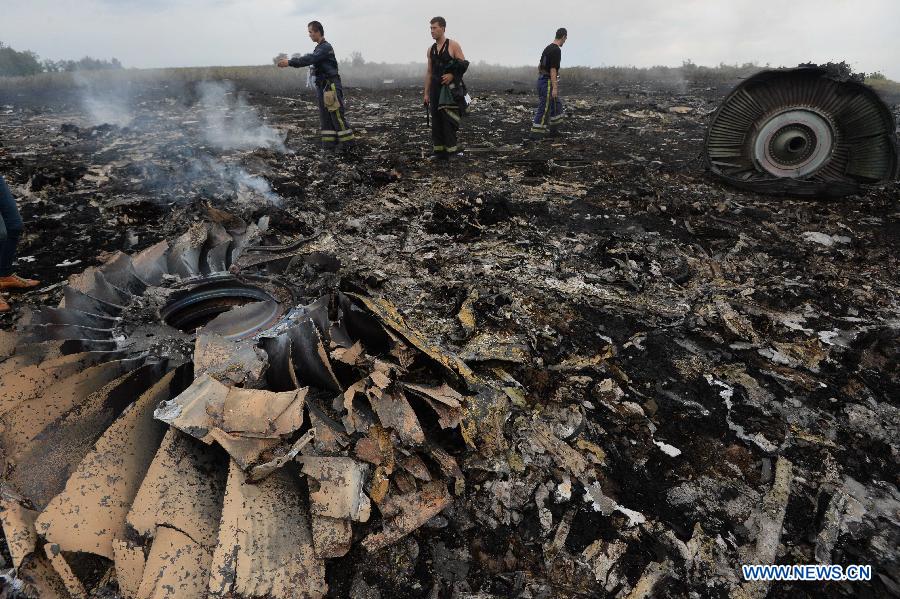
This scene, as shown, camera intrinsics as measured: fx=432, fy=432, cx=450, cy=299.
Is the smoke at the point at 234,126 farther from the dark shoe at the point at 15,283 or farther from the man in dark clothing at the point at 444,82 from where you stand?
the dark shoe at the point at 15,283

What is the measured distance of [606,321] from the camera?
365cm

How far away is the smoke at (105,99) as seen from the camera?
12044mm

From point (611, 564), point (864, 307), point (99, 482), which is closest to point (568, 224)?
point (864, 307)

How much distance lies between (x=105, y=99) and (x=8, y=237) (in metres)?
16.1

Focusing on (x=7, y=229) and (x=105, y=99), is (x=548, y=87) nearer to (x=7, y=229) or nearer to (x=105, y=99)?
(x=7, y=229)

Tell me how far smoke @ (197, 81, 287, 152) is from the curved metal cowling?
305 inches

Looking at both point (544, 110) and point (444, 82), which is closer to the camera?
point (444, 82)

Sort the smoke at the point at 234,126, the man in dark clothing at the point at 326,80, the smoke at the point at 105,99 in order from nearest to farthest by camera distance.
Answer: the man in dark clothing at the point at 326,80, the smoke at the point at 234,126, the smoke at the point at 105,99

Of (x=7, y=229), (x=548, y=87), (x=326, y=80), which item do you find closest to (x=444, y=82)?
(x=326, y=80)

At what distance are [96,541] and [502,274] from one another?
348 cm

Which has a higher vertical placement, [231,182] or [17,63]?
[17,63]

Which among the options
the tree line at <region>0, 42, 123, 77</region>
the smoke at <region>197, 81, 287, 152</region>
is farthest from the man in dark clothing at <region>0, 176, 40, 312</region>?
the tree line at <region>0, 42, 123, 77</region>

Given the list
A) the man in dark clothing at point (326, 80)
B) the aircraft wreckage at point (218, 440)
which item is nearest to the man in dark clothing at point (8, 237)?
the aircraft wreckage at point (218, 440)

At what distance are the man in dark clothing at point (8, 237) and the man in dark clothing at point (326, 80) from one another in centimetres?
457
